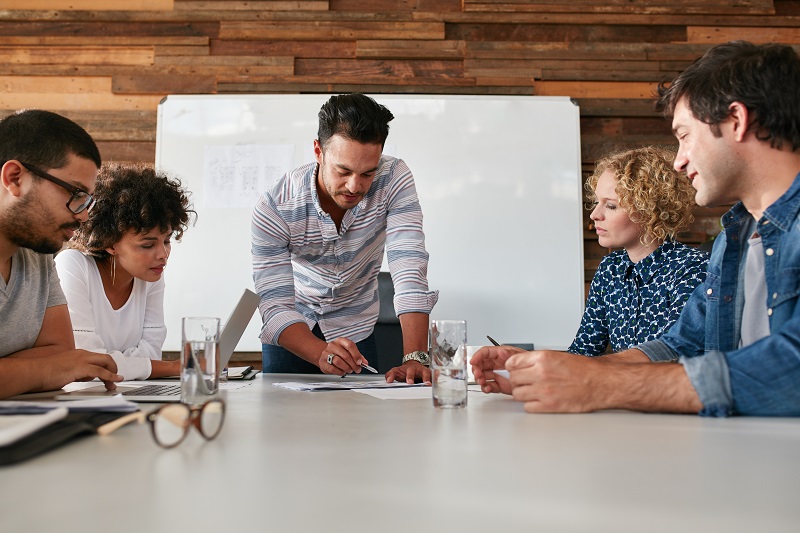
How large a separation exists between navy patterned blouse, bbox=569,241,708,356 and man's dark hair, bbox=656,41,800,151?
76 centimetres

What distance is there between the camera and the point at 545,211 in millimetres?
3852

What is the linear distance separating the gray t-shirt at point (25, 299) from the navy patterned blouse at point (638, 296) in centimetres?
153

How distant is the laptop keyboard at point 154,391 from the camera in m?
1.40

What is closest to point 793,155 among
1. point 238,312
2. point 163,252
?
point 238,312

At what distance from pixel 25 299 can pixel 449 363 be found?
40.0 inches

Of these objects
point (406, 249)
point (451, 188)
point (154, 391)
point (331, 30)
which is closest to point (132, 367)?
point (154, 391)

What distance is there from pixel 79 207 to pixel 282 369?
37.1 inches

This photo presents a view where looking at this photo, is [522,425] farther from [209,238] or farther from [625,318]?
[209,238]

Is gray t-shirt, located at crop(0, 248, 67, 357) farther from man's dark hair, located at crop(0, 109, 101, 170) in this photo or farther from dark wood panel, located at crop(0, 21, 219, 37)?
dark wood panel, located at crop(0, 21, 219, 37)

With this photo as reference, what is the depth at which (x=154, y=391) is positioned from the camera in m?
1.47

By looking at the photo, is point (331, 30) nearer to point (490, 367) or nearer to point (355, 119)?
point (355, 119)

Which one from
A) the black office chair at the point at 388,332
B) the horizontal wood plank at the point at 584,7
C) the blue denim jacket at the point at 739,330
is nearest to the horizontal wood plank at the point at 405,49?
the horizontal wood plank at the point at 584,7

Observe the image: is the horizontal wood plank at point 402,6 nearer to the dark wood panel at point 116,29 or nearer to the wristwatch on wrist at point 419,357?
the dark wood panel at point 116,29

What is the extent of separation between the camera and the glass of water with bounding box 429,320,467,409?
47.9 inches
